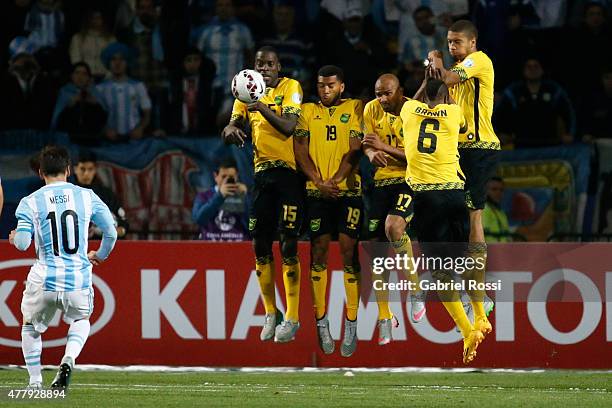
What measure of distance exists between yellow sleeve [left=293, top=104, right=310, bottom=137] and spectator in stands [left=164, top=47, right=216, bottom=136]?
4209 mm

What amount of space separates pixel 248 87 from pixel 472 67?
2161 mm

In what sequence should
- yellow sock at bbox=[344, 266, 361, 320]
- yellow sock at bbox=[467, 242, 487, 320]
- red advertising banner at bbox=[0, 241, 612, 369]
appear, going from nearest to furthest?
yellow sock at bbox=[467, 242, 487, 320] < yellow sock at bbox=[344, 266, 361, 320] < red advertising banner at bbox=[0, 241, 612, 369]

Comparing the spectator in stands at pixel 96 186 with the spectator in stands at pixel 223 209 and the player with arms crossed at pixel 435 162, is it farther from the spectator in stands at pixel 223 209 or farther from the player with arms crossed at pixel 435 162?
the player with arms crossed at pixel 435 162

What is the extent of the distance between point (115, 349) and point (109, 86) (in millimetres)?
4141

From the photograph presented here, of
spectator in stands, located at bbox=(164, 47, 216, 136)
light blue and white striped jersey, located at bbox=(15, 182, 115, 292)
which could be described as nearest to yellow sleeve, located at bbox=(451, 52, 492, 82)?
light blue and white striped jersey, located at bbox=(15, 182, 115, 292)

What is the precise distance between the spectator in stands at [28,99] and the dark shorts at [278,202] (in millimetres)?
5174

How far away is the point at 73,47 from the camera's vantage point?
2003 cm

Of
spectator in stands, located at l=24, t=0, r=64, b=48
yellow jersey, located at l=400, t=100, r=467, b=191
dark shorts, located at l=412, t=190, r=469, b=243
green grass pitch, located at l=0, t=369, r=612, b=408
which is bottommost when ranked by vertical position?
green grass pitch, located at l=0, t=369, r=612, b=408

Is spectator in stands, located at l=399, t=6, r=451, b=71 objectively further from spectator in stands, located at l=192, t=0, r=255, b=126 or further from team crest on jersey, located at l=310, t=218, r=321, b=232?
team crest on jersey, located at l=310, t=218, r=321, b=232

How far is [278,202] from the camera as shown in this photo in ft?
50.8

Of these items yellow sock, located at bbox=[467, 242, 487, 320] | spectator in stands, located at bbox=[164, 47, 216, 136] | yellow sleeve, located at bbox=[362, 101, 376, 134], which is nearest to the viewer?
yellow sock, located at bbox=[467, 242, 487, 320]

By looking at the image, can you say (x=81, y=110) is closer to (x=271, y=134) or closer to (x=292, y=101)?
(x=271, y=134)

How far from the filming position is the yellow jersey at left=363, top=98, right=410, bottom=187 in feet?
50.0

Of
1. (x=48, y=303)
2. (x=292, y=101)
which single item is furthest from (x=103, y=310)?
(x=48, y=303)
